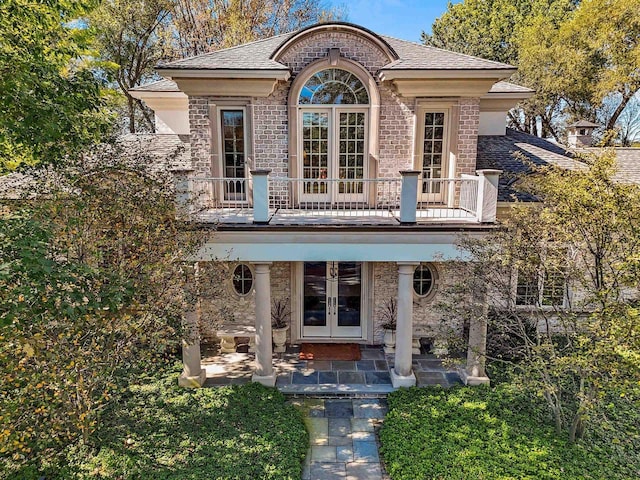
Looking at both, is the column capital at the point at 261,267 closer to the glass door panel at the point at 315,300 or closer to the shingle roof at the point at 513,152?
the glass door panel at the point at 315,300

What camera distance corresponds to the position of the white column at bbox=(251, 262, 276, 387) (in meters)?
9.20

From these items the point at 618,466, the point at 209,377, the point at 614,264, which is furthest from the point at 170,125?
the point at 618,466

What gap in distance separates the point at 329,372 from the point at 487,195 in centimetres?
600

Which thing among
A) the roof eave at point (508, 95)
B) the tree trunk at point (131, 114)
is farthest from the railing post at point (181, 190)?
the tree trunk at point (131, 114)

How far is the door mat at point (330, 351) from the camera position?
441 inches

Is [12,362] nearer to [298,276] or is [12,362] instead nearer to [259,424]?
[259,424]

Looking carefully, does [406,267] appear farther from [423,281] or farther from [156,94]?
[156,94]

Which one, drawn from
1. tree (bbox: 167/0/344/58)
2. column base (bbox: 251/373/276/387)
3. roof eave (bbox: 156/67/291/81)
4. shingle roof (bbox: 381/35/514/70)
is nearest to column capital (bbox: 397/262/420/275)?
column base (bbox: 251/373/276/387)

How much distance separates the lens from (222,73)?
394 inches

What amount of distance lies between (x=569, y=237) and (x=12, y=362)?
8.45 m

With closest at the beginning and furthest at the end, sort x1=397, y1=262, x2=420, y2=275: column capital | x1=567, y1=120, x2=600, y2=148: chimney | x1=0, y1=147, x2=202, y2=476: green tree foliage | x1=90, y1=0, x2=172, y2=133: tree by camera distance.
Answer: x1=0, y1=147, x2=202, y2=476: green tree foliage < x1=397, y1=262, x2=420, y2=275: column capital < x1=567, y1=120, x2=600, y2=148: chimney < x1=90, y1=0, x2=172, y2=133: tree

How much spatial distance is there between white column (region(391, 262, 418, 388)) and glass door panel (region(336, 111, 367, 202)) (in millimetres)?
2778

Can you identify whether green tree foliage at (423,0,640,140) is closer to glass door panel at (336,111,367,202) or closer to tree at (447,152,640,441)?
glass door panel at (336,111,367,202)

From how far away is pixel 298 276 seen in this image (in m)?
11.8
